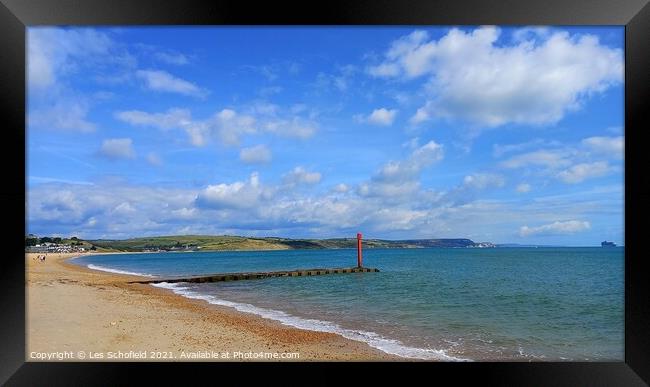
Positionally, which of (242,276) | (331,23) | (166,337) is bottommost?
(242,276)

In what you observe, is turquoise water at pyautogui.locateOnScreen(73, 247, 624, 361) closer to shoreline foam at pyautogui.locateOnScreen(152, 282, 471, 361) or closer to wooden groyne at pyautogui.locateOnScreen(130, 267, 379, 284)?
shoreline foam at pyautogui.locateOnScreen(152, 282, 471, 361)

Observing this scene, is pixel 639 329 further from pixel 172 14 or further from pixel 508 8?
pixel 172 14

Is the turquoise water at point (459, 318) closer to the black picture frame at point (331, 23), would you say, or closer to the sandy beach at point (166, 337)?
the sandy beach at point (166, 337)

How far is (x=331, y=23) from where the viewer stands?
3551 mm

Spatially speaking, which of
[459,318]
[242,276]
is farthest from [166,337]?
[242,276]

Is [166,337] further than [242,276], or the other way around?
[242,276]

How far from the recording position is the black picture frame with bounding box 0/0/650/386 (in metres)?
3.39

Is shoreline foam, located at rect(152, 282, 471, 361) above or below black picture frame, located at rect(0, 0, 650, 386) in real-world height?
below

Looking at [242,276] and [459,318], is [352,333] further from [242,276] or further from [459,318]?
[242,276]

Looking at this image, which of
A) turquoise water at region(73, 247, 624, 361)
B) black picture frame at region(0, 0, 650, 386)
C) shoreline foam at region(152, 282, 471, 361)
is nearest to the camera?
black picture frame at region(0, 0, 650, 386)

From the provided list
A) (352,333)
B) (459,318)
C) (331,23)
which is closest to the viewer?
(331,23)

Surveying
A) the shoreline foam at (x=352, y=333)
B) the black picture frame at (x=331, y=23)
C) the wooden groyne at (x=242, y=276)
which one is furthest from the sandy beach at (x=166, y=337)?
the wooden groyne at (x=242, y=276)

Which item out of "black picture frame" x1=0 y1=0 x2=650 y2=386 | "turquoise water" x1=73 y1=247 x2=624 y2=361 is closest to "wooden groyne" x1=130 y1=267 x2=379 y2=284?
"turquoise water" x1=73 y1=247 x2=624 y2=361

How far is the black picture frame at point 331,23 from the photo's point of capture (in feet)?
11.1
